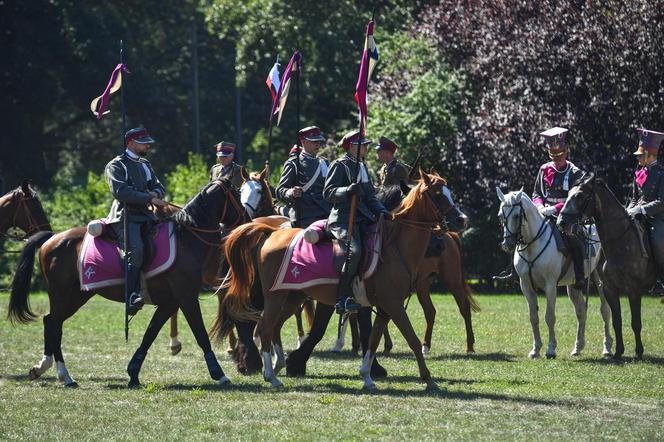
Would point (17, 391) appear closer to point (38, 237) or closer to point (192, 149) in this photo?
point (38, 237)

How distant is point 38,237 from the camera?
15.9 m

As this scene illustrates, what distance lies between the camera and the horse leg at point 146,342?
14.6 m

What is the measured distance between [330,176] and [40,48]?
118 ft

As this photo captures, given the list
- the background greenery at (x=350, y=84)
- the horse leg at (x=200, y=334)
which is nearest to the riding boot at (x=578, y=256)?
the horse leg at (x=200, y=334)

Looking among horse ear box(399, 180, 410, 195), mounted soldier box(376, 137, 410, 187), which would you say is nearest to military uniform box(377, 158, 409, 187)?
mounted soldier box(376, 137, 410, 187)

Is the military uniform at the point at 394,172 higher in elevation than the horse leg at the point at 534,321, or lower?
higher

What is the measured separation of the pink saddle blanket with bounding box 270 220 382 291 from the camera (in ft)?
45.8

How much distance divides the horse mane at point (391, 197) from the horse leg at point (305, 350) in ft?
5.29

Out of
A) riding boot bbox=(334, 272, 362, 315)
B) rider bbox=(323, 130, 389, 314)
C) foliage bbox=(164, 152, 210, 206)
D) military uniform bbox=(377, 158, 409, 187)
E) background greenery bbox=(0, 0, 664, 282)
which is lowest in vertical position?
riding boot bbox=(334, 272, 362, 315)

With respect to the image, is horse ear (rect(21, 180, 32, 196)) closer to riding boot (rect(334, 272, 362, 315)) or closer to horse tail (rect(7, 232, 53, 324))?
horse tail (rect(7, 232, 53, 324))

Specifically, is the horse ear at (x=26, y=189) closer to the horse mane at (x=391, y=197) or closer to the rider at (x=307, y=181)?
the rider at (x=307, y=181)

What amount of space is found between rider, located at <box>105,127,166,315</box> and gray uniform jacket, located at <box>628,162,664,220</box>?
6.97 m

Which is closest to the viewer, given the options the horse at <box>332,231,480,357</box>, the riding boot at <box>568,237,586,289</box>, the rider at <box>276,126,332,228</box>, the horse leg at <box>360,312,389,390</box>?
the horse leg at <box>360,312,389,390</box>

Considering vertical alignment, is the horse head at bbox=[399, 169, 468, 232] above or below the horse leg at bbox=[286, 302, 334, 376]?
above
